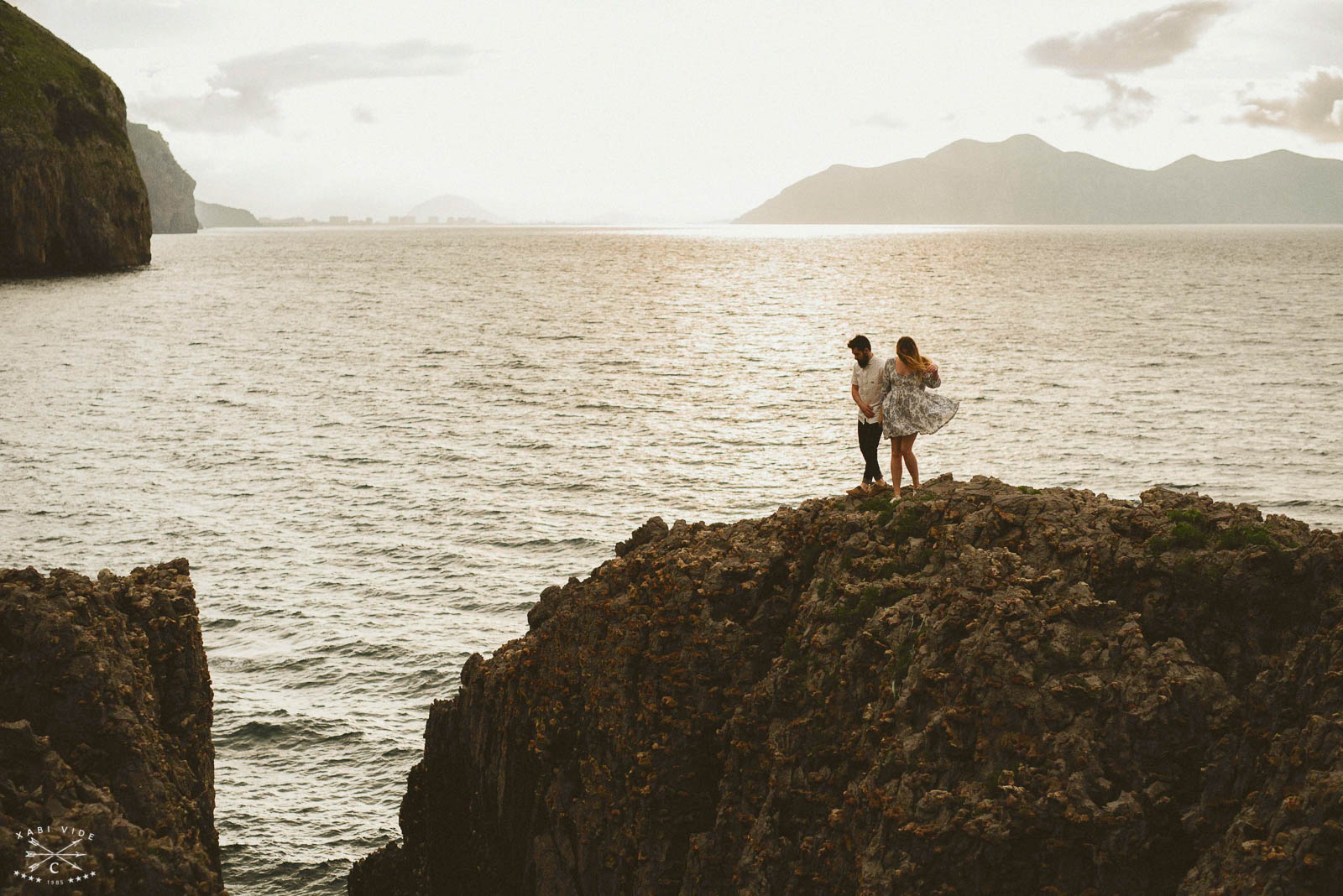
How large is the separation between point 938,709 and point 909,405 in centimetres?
678

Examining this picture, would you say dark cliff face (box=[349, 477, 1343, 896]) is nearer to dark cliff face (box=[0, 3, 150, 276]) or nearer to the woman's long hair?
the woman's long hair

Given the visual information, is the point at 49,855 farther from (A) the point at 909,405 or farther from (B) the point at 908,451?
(A) the point at 909,405

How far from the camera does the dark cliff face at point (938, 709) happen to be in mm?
10391

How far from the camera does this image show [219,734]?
78.3ft

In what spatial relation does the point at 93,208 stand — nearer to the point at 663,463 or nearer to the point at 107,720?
the point at 663,463

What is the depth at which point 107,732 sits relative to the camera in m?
13.5

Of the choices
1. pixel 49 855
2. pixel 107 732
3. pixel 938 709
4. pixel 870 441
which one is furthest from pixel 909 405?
pixel 49 855

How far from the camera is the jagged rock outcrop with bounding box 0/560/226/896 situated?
12047mm

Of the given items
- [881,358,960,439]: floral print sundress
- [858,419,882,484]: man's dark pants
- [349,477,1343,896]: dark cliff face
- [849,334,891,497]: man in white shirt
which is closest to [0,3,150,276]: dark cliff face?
[849,334,891,497]: man in white shirt

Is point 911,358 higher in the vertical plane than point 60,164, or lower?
lower

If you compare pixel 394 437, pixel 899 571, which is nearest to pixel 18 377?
pixel 394 437

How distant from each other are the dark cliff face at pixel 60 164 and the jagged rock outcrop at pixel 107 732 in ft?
372

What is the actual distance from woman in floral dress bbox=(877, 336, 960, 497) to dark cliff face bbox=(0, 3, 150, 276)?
118m

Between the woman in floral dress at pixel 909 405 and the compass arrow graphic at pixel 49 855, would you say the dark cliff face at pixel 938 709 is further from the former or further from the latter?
the compass arrow graphic at pixel 49 855
